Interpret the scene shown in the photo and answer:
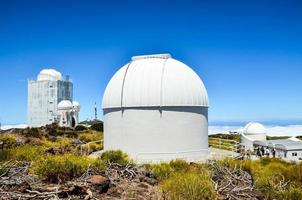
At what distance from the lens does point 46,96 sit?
51250mm

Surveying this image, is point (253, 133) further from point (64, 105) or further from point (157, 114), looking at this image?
point (64, 105)

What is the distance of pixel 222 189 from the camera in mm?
7816

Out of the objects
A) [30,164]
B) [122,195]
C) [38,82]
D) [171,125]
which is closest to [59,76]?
[38,82]

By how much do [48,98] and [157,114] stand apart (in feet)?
129

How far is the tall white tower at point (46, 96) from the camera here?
50562mm

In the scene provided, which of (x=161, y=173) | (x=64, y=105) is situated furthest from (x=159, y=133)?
(x=64, y=105)

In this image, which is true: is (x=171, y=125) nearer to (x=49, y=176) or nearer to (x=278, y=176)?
(x=278, y=176)

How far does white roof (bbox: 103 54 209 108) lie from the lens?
15.3 m

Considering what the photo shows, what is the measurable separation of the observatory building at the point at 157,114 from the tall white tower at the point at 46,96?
35768 mm

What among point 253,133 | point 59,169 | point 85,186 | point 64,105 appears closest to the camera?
point 85,186

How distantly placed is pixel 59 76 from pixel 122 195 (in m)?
48.4

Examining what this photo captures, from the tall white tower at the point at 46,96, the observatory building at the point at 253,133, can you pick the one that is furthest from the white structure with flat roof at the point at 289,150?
the tall white tower at the point at 46,96

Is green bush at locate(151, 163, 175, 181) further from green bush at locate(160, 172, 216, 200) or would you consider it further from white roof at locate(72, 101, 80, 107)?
white roof at locate(72, 101, 80, 107)

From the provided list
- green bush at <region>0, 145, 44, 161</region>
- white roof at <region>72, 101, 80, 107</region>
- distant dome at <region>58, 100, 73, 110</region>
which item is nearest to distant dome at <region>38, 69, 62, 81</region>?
white roof at <region>72, 101, 80, 107</region>
